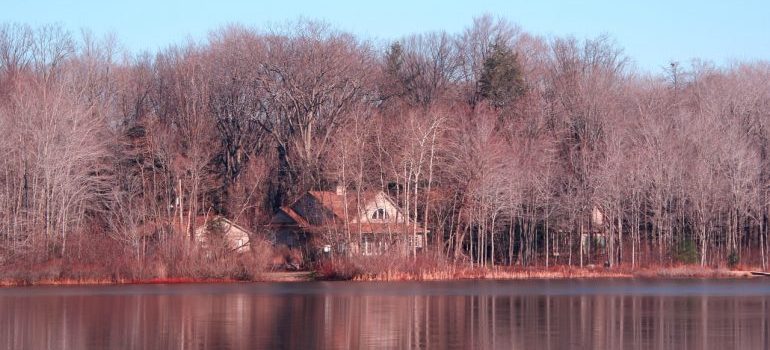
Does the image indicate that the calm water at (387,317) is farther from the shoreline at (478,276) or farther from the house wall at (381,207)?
the house wall at (381,207)

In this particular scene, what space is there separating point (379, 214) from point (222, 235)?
1017cm

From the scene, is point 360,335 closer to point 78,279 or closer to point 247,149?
point 78,279

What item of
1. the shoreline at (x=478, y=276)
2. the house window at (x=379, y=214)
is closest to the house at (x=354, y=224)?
the house window at (x=379, y=214)

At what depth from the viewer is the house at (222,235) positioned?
53938 millimetres

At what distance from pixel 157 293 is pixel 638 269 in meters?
27.8

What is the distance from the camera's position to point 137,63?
8044 centimetres

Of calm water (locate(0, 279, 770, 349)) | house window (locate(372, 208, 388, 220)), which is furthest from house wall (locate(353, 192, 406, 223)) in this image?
calm water (locate(0, 279, 770, 349))

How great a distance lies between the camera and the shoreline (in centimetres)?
5078

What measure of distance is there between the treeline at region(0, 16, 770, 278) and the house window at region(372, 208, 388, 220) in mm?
1448

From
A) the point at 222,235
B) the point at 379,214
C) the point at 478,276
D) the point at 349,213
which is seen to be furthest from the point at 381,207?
the point at 222,235

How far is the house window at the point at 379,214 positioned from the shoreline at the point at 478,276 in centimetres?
583

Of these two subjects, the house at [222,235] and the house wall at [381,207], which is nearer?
the house at [222,235]

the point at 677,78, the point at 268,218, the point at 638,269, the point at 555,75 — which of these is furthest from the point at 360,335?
the point at 677,78

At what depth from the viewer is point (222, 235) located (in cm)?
5494
